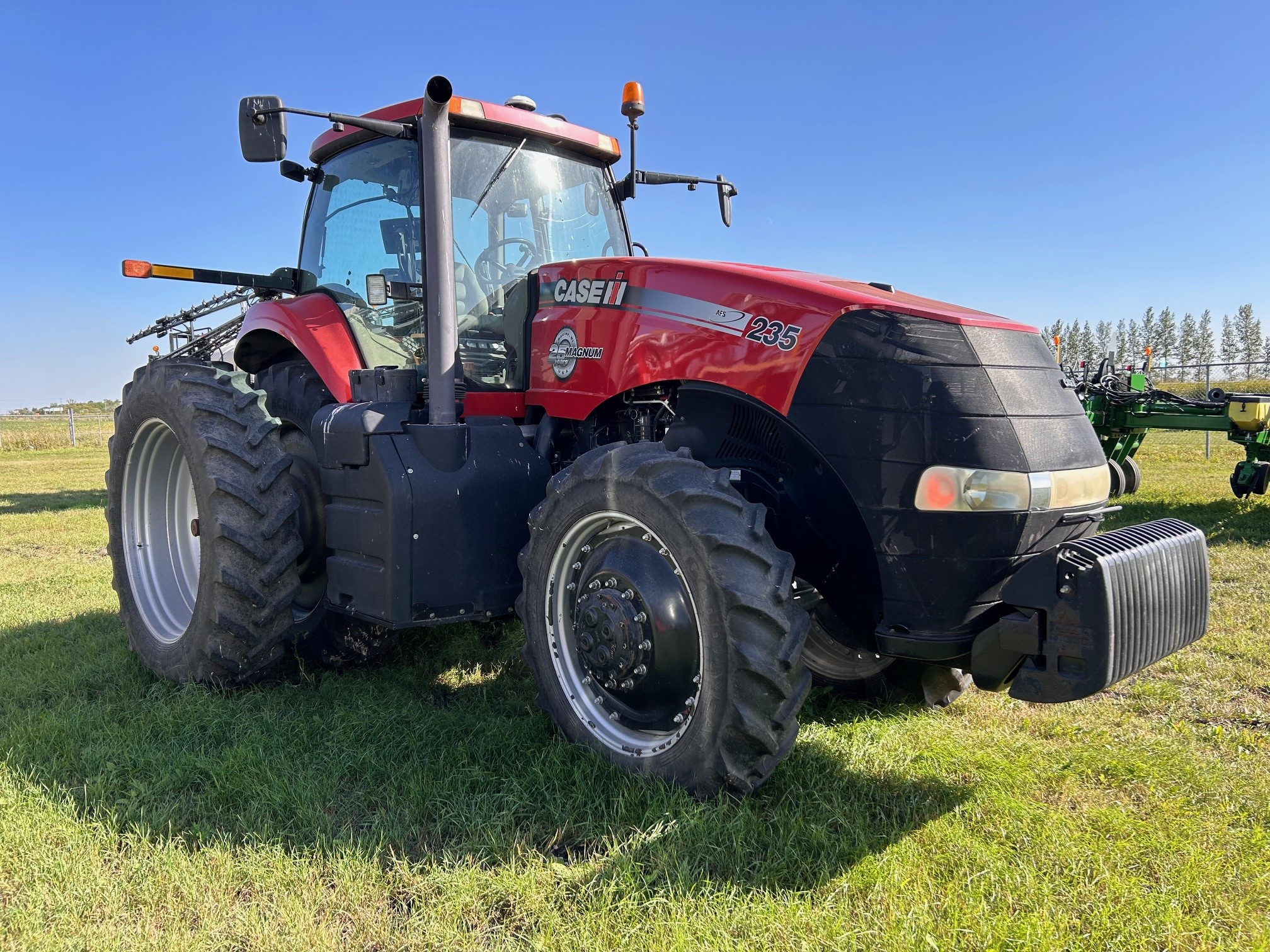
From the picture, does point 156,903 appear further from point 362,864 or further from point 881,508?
point 881,508

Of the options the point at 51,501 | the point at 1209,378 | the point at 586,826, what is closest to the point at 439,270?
the point at 586,826

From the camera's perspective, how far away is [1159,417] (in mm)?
9414

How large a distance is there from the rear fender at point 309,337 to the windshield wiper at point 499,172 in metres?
0.85

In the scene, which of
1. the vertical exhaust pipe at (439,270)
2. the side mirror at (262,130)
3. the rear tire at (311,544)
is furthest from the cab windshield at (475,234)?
the side mirror at (262,130)

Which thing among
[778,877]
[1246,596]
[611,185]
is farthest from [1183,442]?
[778,877]

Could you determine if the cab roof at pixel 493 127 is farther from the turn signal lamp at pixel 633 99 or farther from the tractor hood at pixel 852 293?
the tractor hood at pixel 852 293

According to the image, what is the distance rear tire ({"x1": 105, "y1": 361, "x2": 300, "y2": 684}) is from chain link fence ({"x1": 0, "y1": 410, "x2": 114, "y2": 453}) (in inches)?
761

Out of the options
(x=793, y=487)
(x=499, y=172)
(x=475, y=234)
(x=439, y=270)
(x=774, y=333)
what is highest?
(x=499, y=172)

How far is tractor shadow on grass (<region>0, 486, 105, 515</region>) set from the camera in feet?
37.7

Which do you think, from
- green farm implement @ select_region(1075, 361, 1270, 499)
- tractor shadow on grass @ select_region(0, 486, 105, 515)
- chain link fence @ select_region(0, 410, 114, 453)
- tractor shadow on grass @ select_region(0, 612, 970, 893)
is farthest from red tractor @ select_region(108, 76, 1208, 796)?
chain link fence @ select_region(0, 410, 114, 453)

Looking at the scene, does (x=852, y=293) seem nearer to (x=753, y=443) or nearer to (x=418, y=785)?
(x=753, y=443)

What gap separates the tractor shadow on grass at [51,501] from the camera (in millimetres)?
11492

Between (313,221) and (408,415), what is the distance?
65.3 inches

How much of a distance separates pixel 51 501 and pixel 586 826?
41.4 ft
